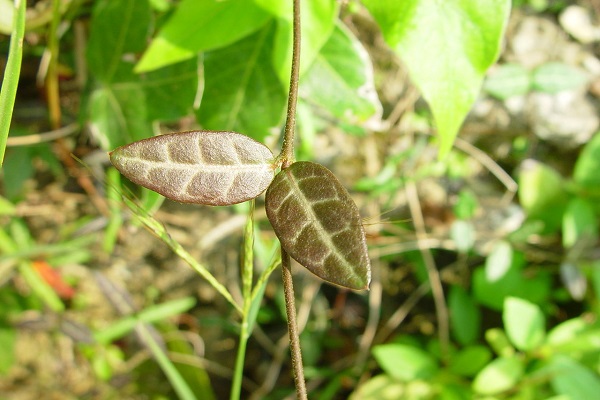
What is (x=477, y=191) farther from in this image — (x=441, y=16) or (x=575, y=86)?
(x=441, y=16)

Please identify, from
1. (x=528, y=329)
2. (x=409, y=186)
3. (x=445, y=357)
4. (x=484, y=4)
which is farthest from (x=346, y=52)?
(x=445, y=357)

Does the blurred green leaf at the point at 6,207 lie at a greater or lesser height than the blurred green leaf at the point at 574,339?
greater

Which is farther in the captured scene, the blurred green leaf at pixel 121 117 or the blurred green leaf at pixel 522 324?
the blurred green leaf at pixel 522 324

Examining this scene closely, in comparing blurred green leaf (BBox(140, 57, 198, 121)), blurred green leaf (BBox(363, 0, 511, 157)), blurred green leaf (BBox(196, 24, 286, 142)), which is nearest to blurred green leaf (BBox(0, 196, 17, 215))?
blurred green leaf (BBox(140, 57, 198, 121))

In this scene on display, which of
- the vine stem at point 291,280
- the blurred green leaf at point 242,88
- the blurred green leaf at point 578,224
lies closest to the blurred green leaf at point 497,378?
the blurred green leaf at point 578,224

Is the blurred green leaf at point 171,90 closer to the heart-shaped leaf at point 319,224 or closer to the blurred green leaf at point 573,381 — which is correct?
the heart-shaped leaf at point 319,224

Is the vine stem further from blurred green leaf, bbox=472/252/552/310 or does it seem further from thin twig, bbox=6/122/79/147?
blurred green leaf, bbox=472/252/552/310
